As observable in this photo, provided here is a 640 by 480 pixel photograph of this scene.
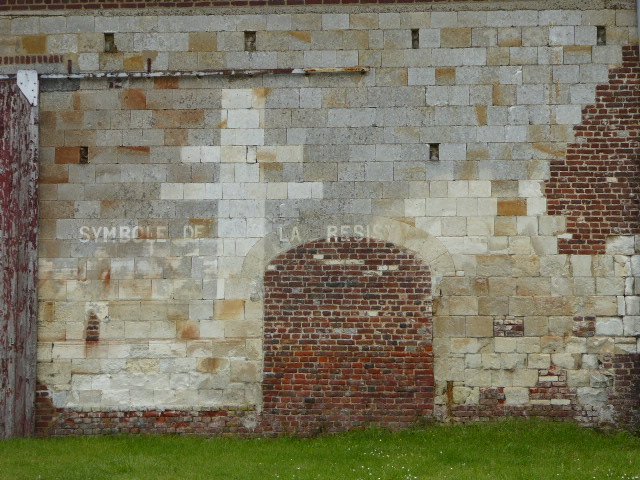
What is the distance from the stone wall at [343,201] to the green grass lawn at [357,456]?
365 mm

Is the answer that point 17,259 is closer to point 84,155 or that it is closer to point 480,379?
point 84,155

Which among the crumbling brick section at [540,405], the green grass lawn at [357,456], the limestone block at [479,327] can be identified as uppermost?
the limestone block at [479,327]

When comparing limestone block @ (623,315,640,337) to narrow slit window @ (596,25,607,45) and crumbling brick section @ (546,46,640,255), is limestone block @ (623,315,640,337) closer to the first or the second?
crumbling brick section @ (546,46,640,255)

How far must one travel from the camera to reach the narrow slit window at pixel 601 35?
988 cm

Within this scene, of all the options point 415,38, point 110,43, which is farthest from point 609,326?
point 110,43

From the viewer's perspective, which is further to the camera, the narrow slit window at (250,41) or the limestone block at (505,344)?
the narrow slit window at (250,41)

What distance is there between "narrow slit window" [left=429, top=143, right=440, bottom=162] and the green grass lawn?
121 inches

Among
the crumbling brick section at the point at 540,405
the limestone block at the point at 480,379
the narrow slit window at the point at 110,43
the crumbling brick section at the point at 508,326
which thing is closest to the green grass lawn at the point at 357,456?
the crumbling brick section at the point at 540,405

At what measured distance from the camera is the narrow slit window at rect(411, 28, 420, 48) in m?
9.97

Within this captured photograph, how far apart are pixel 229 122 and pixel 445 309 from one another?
11.0 feet

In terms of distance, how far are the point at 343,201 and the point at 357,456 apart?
2.91m

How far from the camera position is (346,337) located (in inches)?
385

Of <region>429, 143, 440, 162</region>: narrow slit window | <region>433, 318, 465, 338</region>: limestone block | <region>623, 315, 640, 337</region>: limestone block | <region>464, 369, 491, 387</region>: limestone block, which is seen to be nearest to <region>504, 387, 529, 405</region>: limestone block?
<region>464, 369, 491, 387</region>: limestone block

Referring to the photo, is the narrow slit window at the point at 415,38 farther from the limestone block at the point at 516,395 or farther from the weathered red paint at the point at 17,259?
the weathered red paint at the point at 17,259
